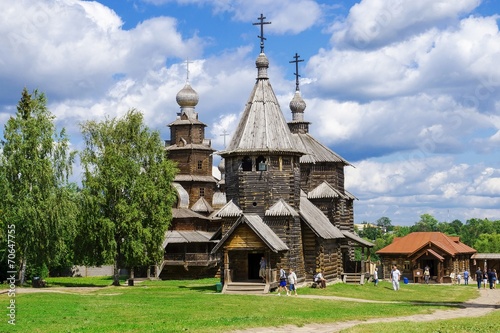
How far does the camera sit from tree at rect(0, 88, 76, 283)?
1630 inches

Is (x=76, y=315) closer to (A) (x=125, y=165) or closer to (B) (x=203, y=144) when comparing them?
(A) (x=125, y=165)

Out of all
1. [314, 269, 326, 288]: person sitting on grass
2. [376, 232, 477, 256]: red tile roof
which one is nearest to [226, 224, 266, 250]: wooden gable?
[314, 269, 326, 288]: person sitting on grass

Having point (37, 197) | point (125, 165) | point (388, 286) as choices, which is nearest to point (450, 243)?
point (388, 286)

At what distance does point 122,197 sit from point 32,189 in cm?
548

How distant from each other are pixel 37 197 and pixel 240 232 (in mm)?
13081

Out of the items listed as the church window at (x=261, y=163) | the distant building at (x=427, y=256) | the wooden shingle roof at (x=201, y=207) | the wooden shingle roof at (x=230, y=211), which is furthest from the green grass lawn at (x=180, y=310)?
the wooden shingle roof at (x=201, y=207)

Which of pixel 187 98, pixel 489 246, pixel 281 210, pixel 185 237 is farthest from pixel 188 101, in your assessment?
pixel 489 246

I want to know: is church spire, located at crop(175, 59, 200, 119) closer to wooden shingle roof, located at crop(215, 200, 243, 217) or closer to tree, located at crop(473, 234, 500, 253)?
wooden shingle roof, located at crop(215, 200, 243, 217)

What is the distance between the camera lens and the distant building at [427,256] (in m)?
57.2

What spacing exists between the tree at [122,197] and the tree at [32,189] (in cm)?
169

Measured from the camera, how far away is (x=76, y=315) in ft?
81.0

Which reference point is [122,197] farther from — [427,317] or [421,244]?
[421,244]

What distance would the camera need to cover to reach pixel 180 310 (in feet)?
87.9

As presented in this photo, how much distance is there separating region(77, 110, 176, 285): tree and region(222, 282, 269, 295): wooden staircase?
7672 mm
